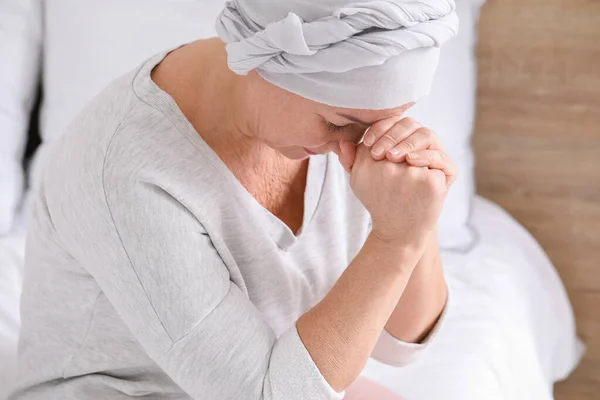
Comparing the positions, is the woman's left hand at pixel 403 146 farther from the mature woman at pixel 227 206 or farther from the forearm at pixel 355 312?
the forearm at pixel 355 312

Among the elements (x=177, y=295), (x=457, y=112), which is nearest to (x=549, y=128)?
(x=457, y=112)

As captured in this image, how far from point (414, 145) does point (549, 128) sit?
3.03 ft

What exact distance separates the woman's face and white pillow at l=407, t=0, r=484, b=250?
687 millimetres

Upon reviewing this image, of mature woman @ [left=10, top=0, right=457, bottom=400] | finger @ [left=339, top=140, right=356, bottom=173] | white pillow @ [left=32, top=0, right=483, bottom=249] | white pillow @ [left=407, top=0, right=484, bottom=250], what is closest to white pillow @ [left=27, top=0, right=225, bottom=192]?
white pillow @ [left=32, top=0, right=483, bottom=249]

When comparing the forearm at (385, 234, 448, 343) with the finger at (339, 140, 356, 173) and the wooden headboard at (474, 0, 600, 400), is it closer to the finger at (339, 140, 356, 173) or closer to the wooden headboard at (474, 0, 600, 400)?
the finger at (339, 140, 356, 173)

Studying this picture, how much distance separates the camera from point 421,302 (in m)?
1.16

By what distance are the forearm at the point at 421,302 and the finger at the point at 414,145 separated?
0.61 ft

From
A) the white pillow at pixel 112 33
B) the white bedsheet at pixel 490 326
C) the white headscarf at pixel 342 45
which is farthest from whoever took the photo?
the white pillow at pixel 112 33

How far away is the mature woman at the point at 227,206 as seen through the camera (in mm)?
852

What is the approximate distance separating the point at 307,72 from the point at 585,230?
1172mm

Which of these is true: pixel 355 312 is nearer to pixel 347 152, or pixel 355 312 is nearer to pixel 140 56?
pixel 347 152

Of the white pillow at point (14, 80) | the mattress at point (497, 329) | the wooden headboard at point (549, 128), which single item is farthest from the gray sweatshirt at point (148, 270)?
the wooden headboard at point (549, 128)

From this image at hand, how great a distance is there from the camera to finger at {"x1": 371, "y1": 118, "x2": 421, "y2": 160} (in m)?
0.94

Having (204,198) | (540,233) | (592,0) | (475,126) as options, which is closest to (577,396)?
(540,233)
